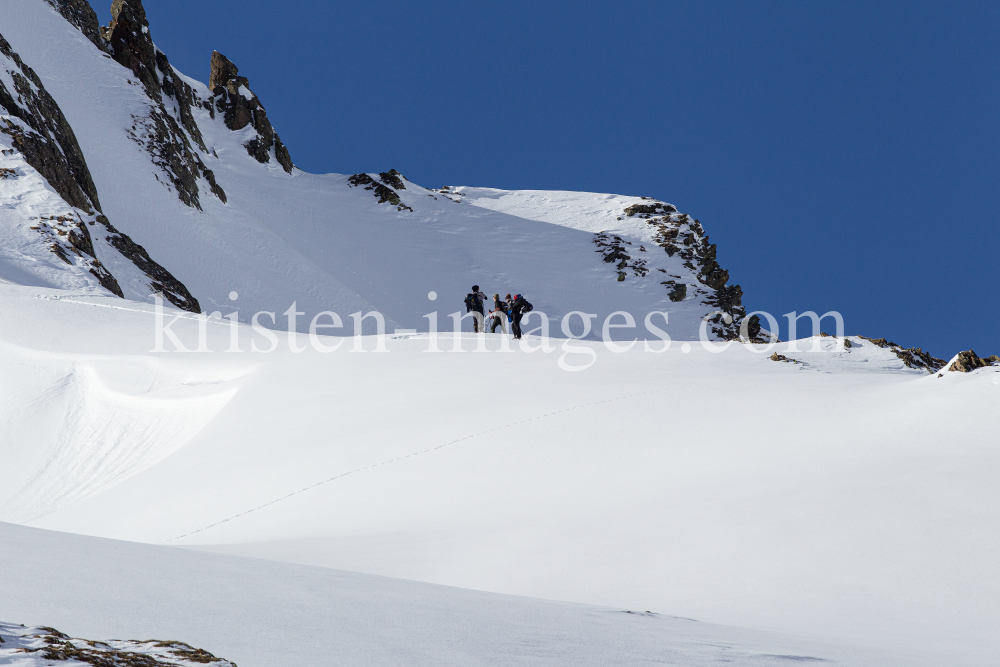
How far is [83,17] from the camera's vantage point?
45000 mm

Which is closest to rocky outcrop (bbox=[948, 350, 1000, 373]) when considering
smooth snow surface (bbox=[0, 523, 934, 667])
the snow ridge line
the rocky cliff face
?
the snow ridge line

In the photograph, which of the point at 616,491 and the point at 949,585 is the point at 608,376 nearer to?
the point at 616,491

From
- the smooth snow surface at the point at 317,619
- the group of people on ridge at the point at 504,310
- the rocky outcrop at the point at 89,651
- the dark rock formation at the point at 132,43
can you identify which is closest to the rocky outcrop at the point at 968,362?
the smooth snow surface at the point at 317,619

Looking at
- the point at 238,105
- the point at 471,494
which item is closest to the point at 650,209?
the point at 238,105

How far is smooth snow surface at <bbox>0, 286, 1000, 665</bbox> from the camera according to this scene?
4.48 metres

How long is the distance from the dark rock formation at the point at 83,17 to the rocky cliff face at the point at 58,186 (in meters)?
15.1

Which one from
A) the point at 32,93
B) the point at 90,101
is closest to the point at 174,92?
the point at 90,101

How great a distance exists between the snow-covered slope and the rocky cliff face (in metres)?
2.89

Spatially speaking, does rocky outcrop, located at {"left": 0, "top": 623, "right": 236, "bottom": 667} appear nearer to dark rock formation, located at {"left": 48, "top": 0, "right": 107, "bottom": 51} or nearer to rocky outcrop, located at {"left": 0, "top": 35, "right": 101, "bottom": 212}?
rocky outcrop, located at {"left": 0, "top": 35, "right": 101, "bottom": 212}

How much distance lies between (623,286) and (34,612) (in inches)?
1633

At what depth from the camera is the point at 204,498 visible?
8039 mm

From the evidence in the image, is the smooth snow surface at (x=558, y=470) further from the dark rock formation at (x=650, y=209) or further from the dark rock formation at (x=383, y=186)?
the dark rock formation at (x=650, y=209)

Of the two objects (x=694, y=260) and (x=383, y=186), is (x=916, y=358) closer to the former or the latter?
(x=694, y=260)

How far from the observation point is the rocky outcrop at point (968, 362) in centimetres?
777
